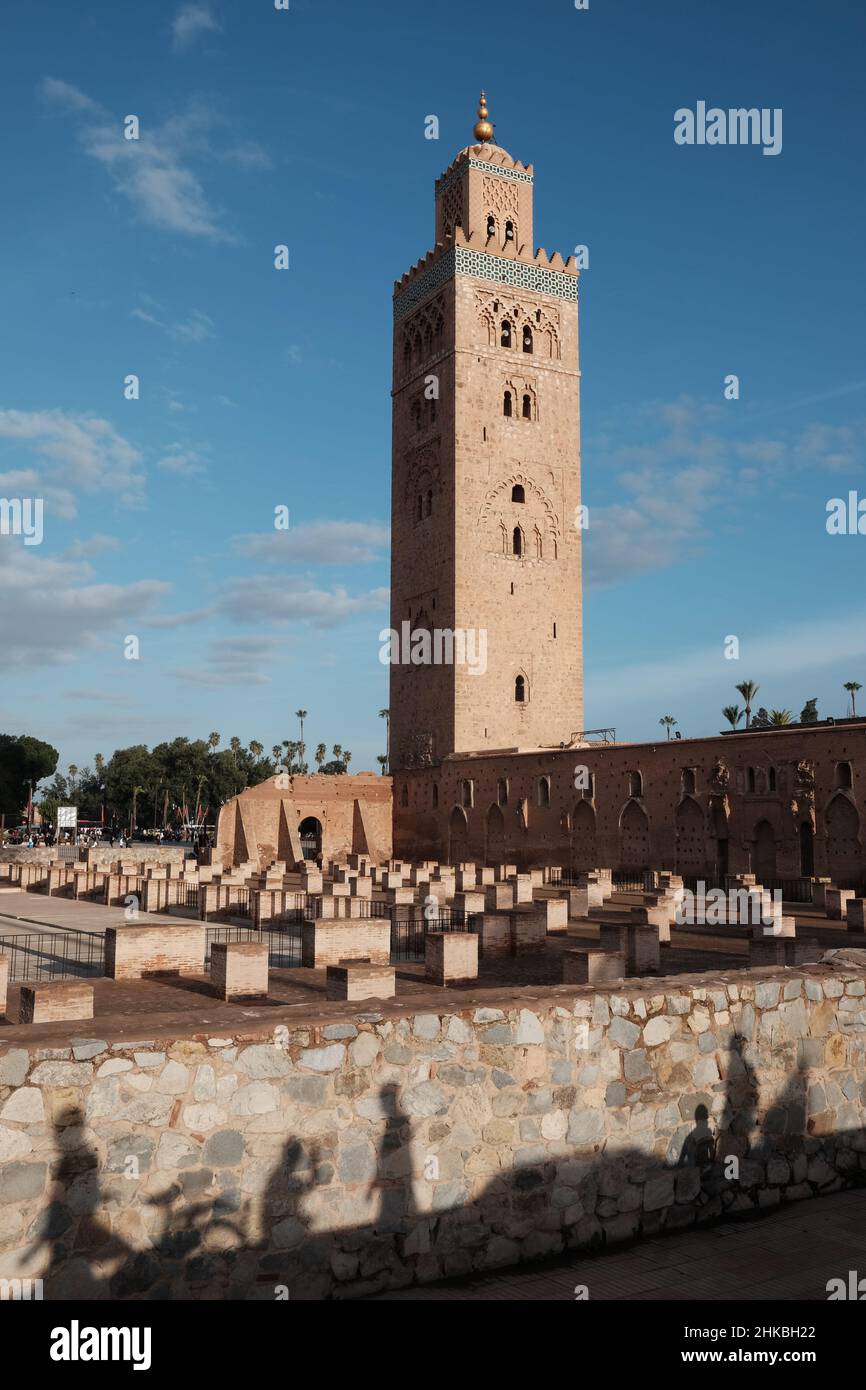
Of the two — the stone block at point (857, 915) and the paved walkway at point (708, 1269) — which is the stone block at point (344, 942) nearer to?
the paved walkway at point (708, 1269)

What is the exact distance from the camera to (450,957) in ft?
27.8

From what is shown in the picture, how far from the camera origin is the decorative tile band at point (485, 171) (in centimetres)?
3981

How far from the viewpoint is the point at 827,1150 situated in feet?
19.1

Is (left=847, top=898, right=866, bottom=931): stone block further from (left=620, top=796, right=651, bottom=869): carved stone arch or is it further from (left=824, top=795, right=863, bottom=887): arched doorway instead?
(left=620, top=796, right=651, bottom=869): carved stone arch

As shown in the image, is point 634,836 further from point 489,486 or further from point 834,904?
point 489,486

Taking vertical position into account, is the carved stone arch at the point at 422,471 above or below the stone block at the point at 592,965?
above

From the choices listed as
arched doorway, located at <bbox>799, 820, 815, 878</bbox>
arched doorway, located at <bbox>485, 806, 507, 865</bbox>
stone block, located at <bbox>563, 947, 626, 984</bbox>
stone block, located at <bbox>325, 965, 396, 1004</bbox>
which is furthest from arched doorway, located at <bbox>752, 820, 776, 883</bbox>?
stone block, located at <bbox>325, 965, 396, 1004</bbox>

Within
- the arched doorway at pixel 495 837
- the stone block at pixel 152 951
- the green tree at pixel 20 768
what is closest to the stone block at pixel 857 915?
the stone block at pixel 152 951

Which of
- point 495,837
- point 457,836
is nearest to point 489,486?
point 457,836

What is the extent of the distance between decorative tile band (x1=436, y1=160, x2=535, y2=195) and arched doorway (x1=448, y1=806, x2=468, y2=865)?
2433 cm

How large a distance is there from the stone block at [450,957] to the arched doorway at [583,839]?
2037 centimetres

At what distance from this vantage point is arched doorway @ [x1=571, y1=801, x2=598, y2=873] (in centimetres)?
2862

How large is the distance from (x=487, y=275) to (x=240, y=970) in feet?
116
